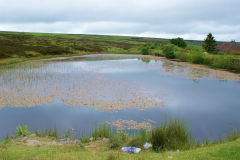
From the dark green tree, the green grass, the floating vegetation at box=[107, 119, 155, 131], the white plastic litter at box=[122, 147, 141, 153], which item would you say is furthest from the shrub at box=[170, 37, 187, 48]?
the white plastic litter at box=[122, 147, 141, 153]

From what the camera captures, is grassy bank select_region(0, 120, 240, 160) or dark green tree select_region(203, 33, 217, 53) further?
dark green tree select_region(203, 33, 217, 53)

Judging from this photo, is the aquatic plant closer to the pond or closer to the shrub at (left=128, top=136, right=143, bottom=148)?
the shrub at (left=128, top=136, right=143, bottom=148)

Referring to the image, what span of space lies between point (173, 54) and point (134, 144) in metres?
42.6

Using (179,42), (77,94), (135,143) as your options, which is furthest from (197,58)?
(179,42)

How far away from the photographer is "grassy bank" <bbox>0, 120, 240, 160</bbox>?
5.73 metres

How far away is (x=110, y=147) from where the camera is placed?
7117 mm

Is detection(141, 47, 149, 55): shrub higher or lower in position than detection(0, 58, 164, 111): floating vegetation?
higher

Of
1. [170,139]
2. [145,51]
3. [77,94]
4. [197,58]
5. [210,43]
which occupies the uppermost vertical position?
[210,43]

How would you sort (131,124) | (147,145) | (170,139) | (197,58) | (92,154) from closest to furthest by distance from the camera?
1. (92,154)
2. (147,145)
3. (170,139)
4. (131,124)
5. (197,58)

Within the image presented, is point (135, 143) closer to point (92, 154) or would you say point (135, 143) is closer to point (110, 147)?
point (110, 147)

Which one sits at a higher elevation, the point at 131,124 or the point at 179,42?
the point at 179,42

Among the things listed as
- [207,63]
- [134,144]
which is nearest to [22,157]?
[134,144]

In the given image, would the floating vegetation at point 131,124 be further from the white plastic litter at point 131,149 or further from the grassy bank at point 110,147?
the white plastic litter at point 131,149

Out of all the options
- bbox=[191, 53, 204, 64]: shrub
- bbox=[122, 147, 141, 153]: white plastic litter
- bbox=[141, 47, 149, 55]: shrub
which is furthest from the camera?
bbox=[141, 47, 149, 55]: shrub
